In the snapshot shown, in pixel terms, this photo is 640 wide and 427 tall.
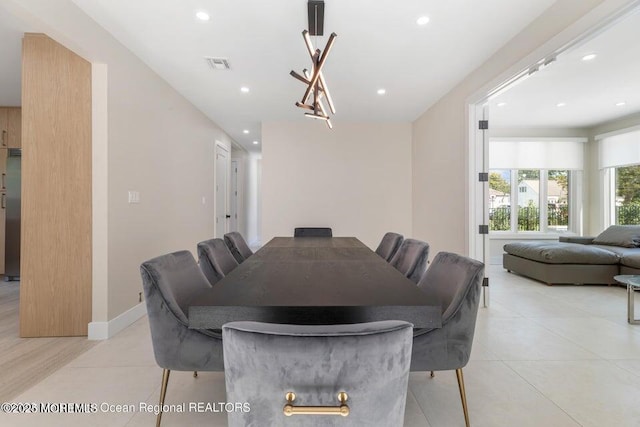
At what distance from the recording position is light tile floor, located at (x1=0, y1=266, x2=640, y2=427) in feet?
5.24

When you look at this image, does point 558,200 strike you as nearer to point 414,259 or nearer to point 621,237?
point 621,237

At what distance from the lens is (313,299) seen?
1137mm

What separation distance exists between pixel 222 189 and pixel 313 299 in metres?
5.40

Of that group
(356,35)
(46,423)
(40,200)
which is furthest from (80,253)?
(356,35)

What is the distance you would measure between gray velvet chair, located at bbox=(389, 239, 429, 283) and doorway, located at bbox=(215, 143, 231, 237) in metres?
4.06

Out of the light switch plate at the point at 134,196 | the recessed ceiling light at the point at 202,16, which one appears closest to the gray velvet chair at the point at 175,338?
the light switch plate at the point at 134,196

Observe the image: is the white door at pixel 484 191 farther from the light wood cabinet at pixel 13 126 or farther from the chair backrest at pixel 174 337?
the light wood cabinet at pixel 13 126

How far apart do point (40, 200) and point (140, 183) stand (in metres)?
0.76

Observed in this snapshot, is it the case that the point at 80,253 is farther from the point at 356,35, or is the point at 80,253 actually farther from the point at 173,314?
the point at 356,35

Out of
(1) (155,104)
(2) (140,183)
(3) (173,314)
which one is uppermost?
(1) (155,104)

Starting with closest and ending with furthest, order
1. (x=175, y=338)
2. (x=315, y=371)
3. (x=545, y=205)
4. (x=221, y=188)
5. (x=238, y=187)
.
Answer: (x=315, y=371), (x=175, y=338), (x=221, y=188), (x=545, y=205), (x=238, y=187)

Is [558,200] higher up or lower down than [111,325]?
higher up

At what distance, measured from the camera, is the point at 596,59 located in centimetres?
334

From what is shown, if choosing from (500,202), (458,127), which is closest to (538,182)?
(500,202)
